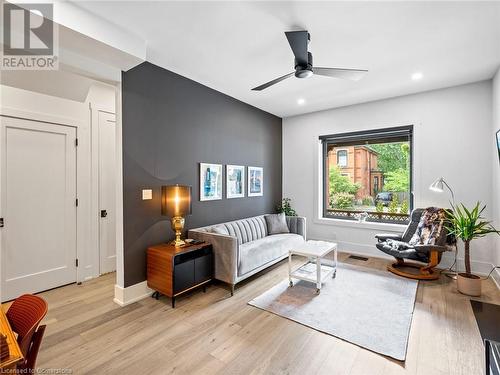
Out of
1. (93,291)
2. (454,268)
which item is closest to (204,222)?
(93,291)

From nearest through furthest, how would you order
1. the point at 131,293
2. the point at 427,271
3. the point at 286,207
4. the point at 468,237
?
the point at 131,293 < the point at 468,237 < the point at 427,271 < the point at 286,207

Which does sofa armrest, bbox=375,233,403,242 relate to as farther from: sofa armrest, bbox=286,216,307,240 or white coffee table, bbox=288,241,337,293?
sofa armrest, bbox=286,216,307,240

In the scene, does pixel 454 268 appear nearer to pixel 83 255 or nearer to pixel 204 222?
pixel 204 222

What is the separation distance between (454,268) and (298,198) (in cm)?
298

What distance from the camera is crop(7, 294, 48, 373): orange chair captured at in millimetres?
1106

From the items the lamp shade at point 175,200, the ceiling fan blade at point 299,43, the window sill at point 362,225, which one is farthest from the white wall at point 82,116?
the window sill at point 362,225

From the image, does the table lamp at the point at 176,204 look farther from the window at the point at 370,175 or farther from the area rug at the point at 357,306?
the window at the point at 370,175

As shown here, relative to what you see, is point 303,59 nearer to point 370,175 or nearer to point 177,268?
point 177,268

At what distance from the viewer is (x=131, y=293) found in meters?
2.94

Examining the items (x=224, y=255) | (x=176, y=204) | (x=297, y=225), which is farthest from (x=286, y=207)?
(x=176, y=204)

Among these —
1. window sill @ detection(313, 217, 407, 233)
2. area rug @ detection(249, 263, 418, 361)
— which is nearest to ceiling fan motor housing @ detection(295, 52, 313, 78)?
area rug @ detection(249, 263, 418, 361)

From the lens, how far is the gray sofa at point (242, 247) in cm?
312

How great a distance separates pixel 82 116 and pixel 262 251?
3.34m

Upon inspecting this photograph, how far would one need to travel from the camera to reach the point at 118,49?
8.12 ft
